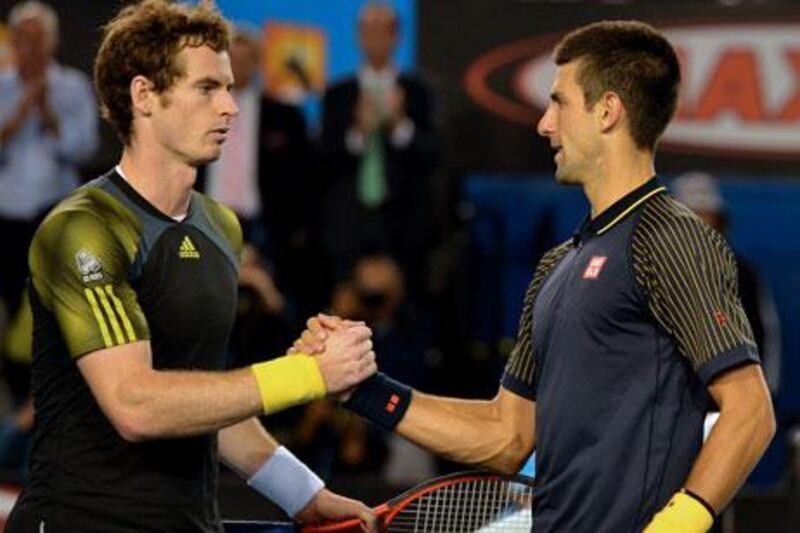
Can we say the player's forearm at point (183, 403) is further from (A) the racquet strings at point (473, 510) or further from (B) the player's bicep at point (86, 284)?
(A) the racquet strings at point (473, 510)

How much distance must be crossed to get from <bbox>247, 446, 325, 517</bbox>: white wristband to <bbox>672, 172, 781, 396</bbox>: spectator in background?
317cm

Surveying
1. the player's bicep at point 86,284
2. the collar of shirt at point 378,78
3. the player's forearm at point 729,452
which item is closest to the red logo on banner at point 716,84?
the collar of shirt at point 378,78

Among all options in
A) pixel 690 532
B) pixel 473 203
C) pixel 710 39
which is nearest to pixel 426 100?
pixel 473 203

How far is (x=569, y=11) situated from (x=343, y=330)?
541 centimetres

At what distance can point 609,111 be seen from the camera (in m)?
4.63

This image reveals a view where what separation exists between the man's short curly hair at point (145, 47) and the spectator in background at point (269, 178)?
15.7 feet

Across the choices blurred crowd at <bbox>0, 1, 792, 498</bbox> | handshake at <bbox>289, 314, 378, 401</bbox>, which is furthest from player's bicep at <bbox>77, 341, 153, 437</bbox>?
blurred crowd at <bbox>0, 1, 792, 498</bbox>

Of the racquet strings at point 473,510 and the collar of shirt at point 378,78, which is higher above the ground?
the collar of shirt at point 378,78

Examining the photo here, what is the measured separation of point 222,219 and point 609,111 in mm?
1008

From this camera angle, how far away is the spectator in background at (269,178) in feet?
31.6

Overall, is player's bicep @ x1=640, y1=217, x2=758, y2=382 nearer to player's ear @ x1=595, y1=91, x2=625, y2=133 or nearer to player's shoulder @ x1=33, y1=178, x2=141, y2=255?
player's ear @ x1=595, y1=91, x2=625, y2=133

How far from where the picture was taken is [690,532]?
418cm

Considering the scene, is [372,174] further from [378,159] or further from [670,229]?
[670,229]

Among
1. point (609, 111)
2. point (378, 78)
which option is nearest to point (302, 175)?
point (378, 78)
